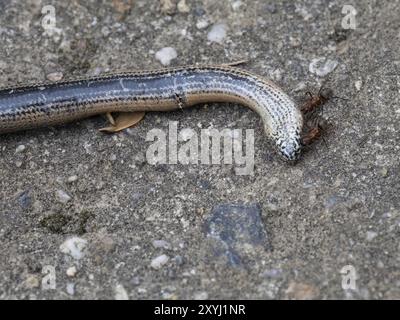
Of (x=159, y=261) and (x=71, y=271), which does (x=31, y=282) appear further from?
(x=159, y=261)

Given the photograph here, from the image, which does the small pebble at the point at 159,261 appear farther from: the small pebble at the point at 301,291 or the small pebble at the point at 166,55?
the small pebble at the point at 166,55

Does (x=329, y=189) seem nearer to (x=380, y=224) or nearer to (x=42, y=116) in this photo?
(x=380, y=224)
